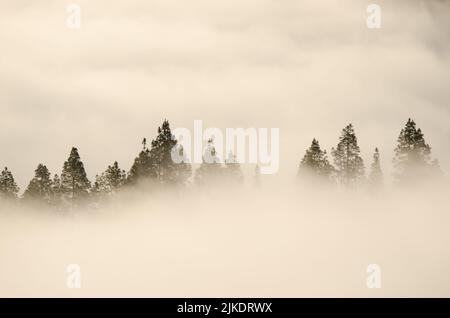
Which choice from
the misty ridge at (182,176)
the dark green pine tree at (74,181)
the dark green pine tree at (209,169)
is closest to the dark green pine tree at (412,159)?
the misty ridge at (182,176)

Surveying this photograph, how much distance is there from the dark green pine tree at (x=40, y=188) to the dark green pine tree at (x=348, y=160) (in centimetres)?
2643

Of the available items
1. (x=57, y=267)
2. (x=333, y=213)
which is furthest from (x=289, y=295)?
(x=333, y=213)

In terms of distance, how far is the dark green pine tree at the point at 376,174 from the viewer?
87438mm

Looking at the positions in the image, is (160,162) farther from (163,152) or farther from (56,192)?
(56,192)

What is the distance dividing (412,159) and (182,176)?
20179 millimetres

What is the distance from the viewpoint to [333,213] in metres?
75.9

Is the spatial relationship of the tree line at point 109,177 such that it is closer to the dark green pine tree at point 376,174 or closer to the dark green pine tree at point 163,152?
the dark green pine tree at point 163,152

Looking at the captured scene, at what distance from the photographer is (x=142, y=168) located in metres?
78.8

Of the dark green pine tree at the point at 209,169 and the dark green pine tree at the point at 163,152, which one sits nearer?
the dark green pine tree at the point at 163,152

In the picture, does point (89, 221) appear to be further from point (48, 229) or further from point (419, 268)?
point (419, 268)

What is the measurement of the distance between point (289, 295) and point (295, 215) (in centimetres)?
2816

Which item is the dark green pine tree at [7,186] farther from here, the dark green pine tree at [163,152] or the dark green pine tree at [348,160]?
the dark green pine tree at [348,160]

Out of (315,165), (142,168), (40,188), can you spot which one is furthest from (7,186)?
(315,165)
